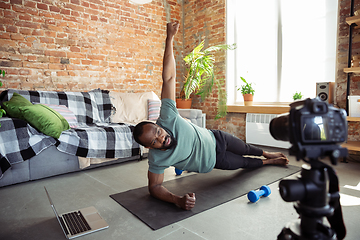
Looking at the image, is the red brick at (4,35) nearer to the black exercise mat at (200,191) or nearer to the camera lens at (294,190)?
the black exercise mat at (200,191)

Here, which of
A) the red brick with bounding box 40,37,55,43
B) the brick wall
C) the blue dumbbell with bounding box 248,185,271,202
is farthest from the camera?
the red brick with bounding box 40,37,55,43

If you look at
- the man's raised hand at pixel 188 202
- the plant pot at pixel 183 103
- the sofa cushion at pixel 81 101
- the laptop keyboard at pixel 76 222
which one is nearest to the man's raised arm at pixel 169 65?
the man's raised hand at pixel 188 202

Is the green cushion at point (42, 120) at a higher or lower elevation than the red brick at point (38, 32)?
lower

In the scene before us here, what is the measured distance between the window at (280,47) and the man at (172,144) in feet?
7.29


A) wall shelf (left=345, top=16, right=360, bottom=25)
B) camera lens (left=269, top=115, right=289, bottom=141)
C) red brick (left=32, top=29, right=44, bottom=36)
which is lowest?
camera lens (left=269, top=115, right=289, bottom=141)

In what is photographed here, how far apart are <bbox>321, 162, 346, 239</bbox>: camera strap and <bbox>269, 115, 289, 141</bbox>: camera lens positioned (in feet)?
0.41

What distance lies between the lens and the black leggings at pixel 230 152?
Result: 81.2 inches

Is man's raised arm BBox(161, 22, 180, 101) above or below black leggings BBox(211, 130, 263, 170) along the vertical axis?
above

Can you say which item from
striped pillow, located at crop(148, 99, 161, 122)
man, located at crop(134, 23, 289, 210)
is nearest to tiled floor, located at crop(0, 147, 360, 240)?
man, located at crop(134, 23, 289, 210)

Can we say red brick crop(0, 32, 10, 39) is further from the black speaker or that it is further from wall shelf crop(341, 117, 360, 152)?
wall shelf crop(341, 117, 360, 152)

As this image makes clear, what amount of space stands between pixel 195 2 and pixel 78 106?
308 cm

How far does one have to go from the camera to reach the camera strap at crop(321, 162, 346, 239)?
27.7 inches

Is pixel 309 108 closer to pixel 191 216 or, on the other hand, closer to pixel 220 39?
pixel 191 216

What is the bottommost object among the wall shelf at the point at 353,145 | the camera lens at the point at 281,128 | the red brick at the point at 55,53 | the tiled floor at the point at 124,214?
the tiled floor at the point at 124,214
